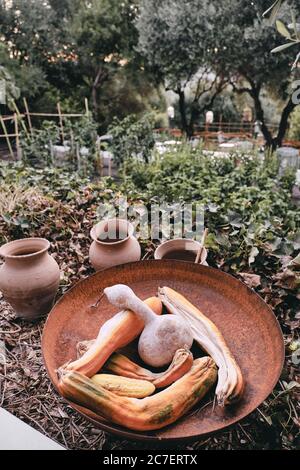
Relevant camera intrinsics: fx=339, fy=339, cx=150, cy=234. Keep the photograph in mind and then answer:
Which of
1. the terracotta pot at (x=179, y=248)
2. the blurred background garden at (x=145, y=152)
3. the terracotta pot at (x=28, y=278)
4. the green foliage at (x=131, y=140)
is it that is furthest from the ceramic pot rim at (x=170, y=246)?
the green foliage at (x=131, y=140)

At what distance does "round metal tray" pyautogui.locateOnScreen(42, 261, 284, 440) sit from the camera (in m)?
1.04

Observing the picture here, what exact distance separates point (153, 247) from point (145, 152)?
396cm

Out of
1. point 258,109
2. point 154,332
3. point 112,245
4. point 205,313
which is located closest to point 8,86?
point 112,245

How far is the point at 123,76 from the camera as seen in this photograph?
12180mm

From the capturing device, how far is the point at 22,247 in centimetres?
211

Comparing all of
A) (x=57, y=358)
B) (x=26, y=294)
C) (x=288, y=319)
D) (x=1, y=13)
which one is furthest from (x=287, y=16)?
(x=1, y=13)

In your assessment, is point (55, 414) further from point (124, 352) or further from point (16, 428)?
point (124, 352)

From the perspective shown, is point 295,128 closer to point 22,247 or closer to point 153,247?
point 153,247

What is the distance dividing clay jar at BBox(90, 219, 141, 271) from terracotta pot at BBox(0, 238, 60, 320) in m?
0.28

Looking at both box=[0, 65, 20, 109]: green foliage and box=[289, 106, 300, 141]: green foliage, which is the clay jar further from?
box=[289, 106, 300, 141]: green foliage

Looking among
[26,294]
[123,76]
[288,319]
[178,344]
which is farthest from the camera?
[123,76]

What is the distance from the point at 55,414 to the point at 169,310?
2.45ft

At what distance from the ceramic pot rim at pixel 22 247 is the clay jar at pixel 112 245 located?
0.31 m

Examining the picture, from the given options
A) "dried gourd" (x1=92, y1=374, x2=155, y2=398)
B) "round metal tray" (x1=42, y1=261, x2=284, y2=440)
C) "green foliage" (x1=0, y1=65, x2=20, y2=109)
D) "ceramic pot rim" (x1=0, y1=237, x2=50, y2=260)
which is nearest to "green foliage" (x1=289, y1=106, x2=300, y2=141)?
"green foliage" (x1=0, y1=65, x2=20, y2=109)
